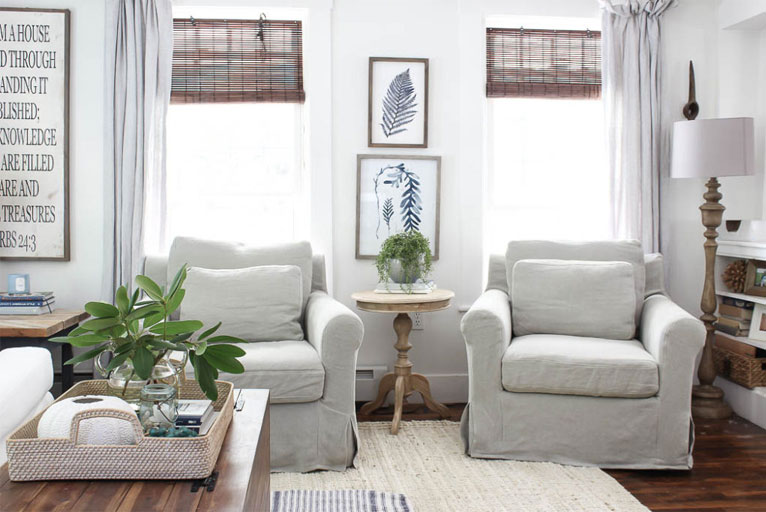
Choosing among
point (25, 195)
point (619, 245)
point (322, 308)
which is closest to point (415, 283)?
point (322, 308)

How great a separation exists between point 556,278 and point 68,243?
8.34ft

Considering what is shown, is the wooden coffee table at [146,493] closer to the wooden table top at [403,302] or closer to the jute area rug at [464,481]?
the jute area rug at [464,481]

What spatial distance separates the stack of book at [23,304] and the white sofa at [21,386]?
1461mm

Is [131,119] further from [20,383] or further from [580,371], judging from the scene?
[580,371]

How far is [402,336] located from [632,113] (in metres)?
1.82

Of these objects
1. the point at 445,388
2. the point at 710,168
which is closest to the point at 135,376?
the point at 445,388

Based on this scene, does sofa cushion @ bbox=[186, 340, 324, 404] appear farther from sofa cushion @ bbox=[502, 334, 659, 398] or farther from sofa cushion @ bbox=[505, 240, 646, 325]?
sofa cushion @ bbox=[505, 240, 646, 325]

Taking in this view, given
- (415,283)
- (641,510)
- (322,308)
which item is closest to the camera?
(641,510)

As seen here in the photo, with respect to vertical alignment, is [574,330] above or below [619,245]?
below

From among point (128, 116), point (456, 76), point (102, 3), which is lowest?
point (128, 116)

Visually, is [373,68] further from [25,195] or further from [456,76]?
[25,195]

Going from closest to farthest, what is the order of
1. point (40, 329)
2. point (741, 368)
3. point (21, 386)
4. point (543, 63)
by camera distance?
point (21, 386), point (40, 329), point (741, 368), point (543, 63)

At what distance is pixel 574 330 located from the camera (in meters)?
3.29

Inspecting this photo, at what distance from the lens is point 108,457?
1417 mm
